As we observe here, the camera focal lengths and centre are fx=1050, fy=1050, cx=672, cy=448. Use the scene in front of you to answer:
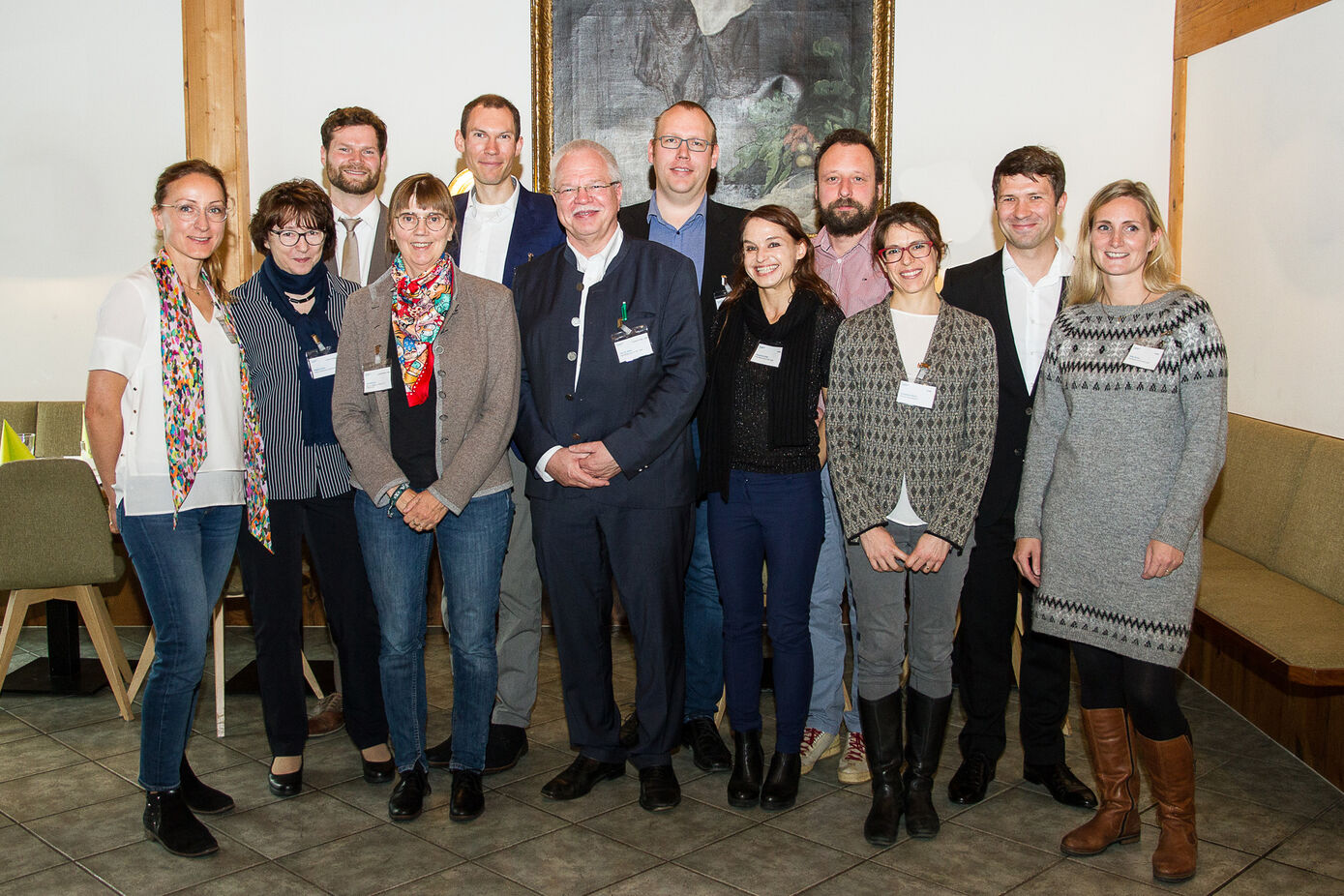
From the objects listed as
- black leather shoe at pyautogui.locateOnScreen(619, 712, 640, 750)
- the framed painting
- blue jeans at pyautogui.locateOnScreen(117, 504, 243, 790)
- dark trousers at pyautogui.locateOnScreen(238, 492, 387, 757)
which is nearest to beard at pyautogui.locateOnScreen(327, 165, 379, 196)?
dark trousers at pyautogui.locateOnScreen(238, 492, 387, 757)

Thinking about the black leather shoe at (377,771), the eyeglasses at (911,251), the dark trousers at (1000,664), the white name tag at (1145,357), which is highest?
the eyeglasses at (911,251)

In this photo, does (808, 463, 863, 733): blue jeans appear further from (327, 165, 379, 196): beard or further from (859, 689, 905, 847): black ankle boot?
(327, 165, 379, 196): beard

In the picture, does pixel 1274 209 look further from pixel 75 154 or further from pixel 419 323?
pixel 75 154

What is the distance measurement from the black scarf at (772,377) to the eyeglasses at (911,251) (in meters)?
0.26

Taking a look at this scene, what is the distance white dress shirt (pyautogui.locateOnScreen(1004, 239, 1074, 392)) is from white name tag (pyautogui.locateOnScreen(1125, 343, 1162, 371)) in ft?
1.42

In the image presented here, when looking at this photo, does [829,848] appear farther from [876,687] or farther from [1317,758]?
[1317,758]

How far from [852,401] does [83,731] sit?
2.99m

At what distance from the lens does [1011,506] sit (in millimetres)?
3057

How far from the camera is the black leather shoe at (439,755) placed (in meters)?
3.36

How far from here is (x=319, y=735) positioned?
372 cm

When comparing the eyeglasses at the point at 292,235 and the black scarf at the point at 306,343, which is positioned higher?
the eyeglasses at the point at 292,235

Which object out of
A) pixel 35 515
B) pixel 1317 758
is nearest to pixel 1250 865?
pixel 1317 758

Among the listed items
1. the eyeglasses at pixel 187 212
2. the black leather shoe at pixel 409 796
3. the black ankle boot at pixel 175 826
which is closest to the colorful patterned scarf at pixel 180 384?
the eyeglasses at pixel 187 212

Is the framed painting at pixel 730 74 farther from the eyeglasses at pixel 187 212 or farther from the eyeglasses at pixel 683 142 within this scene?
the eyeglasses at pixel 187 212
